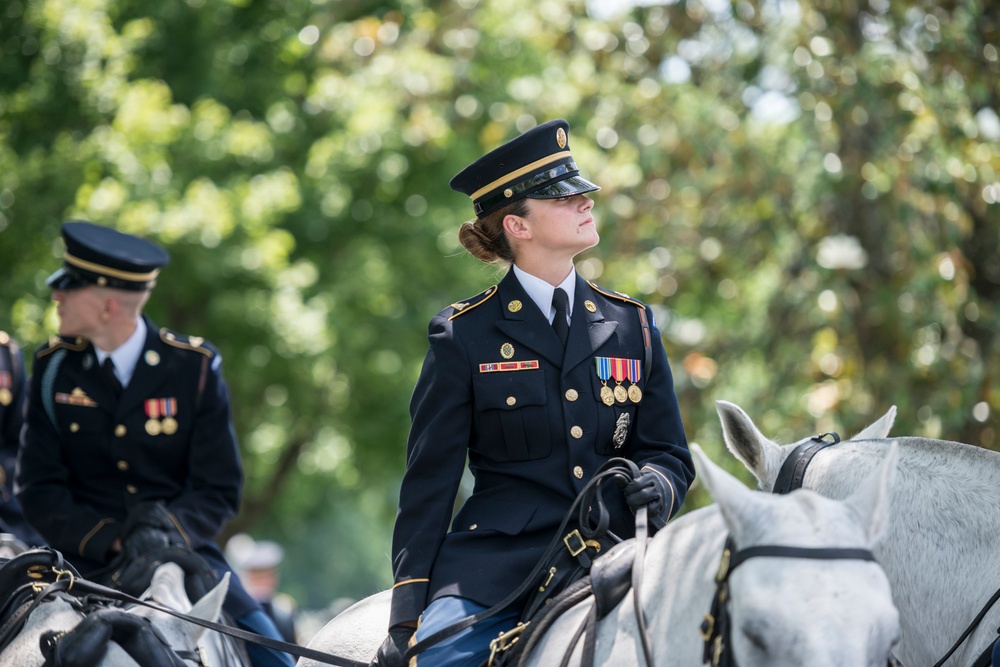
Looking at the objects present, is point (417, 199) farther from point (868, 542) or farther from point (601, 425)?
point (868, 542)

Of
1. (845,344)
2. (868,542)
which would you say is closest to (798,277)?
(845,344)

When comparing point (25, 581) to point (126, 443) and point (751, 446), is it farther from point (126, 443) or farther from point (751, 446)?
point (751, 446)

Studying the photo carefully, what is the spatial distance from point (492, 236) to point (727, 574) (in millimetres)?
1635

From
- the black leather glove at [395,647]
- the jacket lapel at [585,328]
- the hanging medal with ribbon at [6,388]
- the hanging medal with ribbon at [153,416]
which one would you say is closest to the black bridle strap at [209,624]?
the black leather glove at [395,647]

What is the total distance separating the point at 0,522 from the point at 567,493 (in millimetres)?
4392

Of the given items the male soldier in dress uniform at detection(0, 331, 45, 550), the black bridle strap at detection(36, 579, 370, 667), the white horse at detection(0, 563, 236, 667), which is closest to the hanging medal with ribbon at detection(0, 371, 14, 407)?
the male soldier in dress uniform at detection(0, 331, 45, 550)

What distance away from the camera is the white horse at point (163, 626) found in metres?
4.32

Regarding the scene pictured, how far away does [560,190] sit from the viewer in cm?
396

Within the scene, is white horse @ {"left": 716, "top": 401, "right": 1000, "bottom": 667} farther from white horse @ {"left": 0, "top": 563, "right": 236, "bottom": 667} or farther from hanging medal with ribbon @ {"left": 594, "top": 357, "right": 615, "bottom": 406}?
white horse @ {"left": 0, "top": 563, "right": 236, "bottom": 667}

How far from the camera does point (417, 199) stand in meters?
16.6

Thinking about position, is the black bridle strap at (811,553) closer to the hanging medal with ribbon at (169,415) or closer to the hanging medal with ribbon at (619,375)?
the hanging medal with ribbon at (619,375)

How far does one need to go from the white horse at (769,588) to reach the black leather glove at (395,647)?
58cm

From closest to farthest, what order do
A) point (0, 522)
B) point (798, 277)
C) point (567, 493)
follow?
point (567, 493), point (0, 522), point (798, 277)

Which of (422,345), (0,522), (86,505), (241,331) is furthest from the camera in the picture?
(422,345)
